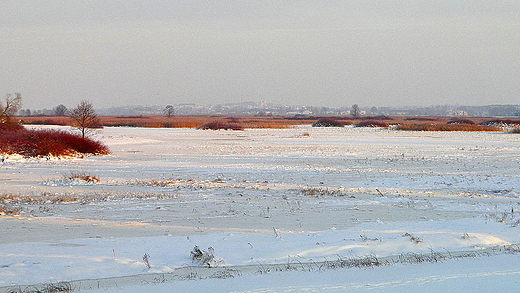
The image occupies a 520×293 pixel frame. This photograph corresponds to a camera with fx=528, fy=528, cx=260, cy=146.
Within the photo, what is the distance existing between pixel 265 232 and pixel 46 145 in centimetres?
1988

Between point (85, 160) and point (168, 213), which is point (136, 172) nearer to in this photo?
point (85, 160)

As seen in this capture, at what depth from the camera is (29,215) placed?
37.6 ft

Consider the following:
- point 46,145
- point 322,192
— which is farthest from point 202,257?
point 46,145

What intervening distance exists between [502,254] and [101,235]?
6.92 meters

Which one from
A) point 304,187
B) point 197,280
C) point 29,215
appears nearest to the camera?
point 197,280

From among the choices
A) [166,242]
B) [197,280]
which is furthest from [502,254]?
[166,242]

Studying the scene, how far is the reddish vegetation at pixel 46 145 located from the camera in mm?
26125

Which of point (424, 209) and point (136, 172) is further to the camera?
point (136, 172)

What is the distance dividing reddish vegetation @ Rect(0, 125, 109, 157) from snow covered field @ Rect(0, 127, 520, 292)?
22.6 feet

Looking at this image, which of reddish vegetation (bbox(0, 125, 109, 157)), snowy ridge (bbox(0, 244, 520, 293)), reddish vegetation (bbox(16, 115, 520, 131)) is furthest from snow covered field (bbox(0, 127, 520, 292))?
reddish vegetation (bbox(16, 115, 520, 131))

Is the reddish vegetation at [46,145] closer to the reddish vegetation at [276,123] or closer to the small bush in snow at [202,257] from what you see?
the small bush in snow at [202,257]

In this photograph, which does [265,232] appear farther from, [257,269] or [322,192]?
[322,192]

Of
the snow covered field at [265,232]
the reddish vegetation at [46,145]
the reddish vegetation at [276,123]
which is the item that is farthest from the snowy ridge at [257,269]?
the reddish vegetation at [276,123]

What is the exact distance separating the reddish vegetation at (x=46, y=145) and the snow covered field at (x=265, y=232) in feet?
22.6
